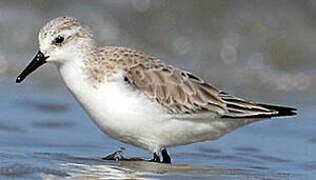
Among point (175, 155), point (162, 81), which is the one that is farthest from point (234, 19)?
point (162, 81)

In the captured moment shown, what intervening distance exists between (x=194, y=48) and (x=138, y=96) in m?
5.57

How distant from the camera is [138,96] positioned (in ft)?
24.1

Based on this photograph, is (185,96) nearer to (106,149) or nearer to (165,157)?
(165,157)

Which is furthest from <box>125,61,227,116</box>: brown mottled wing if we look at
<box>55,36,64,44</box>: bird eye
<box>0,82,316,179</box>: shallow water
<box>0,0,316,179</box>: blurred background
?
<box>0,0,316,179</box>: blurred background

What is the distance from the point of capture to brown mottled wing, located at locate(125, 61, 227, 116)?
7.44 m

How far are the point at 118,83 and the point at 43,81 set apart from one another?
15.0 feet

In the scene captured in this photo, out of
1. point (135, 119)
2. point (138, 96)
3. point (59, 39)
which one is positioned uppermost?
point (59, 39)

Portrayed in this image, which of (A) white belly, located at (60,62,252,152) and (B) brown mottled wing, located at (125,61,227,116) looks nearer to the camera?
(A) white belly, located at (60,62,252,152)

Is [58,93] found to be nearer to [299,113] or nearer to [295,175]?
[299,113]

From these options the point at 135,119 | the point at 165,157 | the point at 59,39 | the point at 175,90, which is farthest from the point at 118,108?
the point at 165,157

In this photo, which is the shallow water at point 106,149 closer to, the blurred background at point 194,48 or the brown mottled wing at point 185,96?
the blurred background at point 194,48

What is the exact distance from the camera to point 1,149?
8.17m

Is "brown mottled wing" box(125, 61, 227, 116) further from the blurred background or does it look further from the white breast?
the blurred background

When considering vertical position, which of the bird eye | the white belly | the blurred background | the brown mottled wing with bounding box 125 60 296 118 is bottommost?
the white belly
